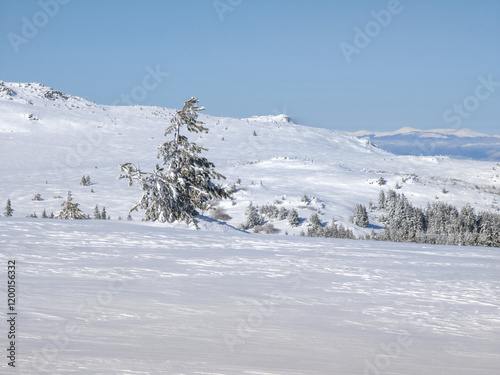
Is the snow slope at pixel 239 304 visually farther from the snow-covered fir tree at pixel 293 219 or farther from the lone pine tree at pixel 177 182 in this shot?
the snow-covered fir tree at pixel 293 219

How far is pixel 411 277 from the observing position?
8.88 m

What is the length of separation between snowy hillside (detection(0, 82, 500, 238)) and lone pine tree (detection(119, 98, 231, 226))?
30.5ft

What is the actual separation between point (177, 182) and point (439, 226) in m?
17.4

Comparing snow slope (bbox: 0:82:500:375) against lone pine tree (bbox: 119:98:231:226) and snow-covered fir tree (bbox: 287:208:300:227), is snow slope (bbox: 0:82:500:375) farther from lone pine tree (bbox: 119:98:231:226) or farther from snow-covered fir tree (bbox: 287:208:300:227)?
snow-covered fir tree (bbox: 287:208:300:227)

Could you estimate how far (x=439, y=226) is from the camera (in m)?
28.3

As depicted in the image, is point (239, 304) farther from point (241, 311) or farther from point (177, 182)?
point (177, 182)

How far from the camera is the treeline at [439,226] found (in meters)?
24.1

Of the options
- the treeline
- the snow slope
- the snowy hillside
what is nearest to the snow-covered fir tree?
the snowy hillside

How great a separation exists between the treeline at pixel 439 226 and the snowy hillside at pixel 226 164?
2059 mm

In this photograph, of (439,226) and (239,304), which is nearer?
(239,304)

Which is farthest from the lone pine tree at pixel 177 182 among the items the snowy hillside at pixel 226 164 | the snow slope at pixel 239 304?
the snowy hillside at pixel 226 164

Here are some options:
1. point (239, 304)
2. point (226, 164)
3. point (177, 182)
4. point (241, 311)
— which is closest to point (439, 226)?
point (177, 182)

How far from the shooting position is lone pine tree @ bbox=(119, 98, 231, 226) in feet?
58.5

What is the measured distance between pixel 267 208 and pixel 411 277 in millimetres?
22890
